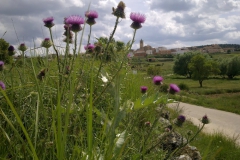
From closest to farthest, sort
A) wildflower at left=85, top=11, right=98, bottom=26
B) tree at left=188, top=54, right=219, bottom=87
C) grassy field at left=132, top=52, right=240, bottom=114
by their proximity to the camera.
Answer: wildflower at left=85, top=11, right=98, bottom=26, grassy field at left=132, top=52, right=240, bottom=114, tree at left=188, top=54, right=219, bottom=87

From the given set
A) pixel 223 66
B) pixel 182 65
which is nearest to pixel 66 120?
pixel 223 66

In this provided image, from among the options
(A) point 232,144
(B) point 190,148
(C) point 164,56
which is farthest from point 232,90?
(C) point 164,56

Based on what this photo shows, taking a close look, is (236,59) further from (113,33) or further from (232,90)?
(113,33)

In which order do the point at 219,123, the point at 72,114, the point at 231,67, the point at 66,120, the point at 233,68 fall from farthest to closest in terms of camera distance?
the point at 231,67 < the point at 233,68 < the point at 219,123 < the point at 72,114 < the point at 66,120

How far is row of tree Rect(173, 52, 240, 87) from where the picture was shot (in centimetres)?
4269

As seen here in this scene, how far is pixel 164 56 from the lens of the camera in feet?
249

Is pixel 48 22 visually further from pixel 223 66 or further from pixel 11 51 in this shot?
pixel 223 66

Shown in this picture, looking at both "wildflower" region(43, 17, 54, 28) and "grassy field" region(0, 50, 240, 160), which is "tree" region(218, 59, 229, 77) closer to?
"grassy field" region(0, 50, 240, 160)

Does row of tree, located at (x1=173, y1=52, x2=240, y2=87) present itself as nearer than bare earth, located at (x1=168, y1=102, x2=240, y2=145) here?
No

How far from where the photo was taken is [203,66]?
42.5 metres

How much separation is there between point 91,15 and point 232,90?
3647 cm

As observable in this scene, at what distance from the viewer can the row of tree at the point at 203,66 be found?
42688mm

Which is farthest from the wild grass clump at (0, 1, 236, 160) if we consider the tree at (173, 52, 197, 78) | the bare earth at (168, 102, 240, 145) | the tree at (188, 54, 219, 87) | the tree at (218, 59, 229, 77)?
the tree at (173, 52, 197, 78)

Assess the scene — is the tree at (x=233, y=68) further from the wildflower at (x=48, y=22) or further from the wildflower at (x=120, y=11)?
the wildflower at (x=48, y=22)
